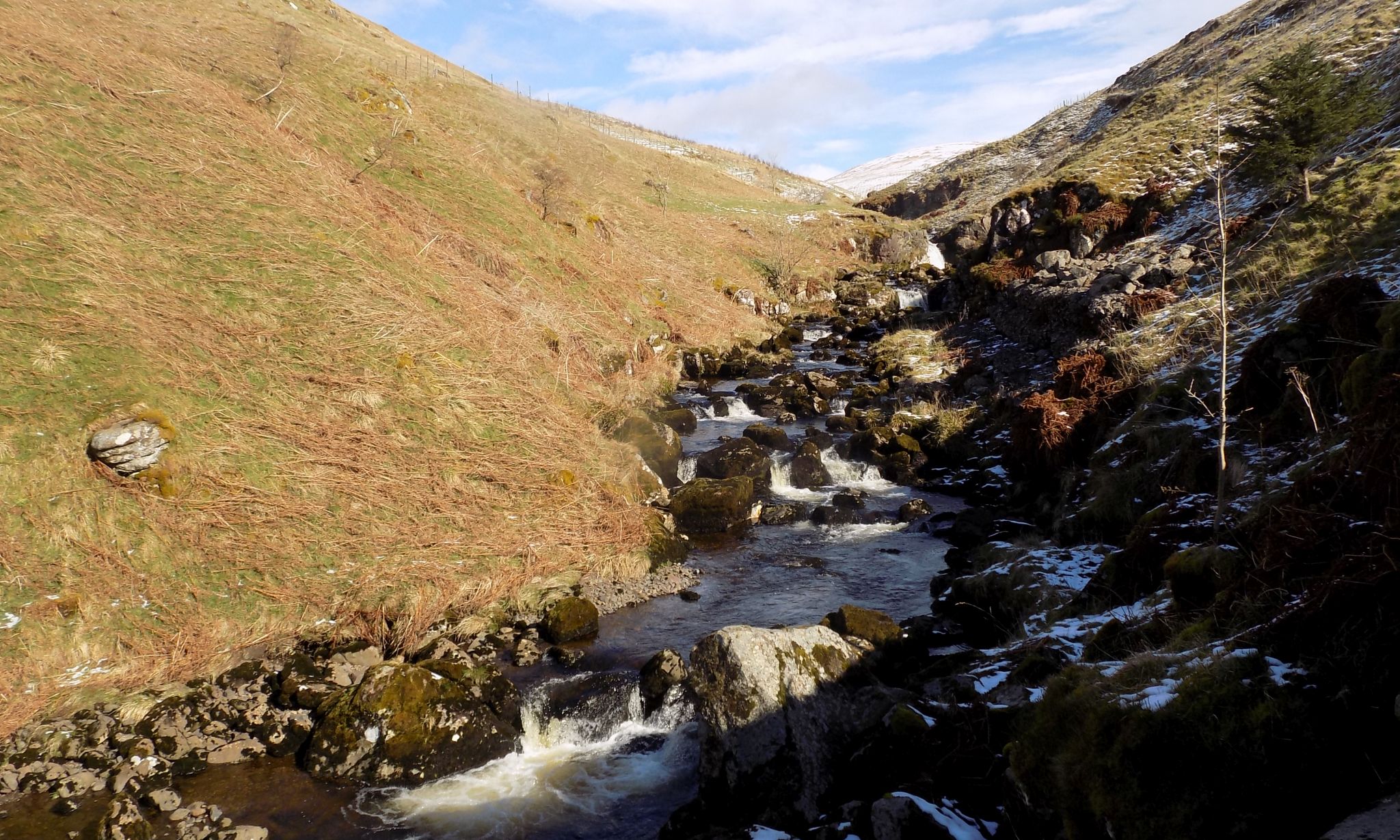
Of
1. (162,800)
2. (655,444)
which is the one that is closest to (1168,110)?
(655,444)

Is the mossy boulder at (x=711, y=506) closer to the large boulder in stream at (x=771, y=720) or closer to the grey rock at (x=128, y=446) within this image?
A: the large boulder in stream at (x=771, y=720)

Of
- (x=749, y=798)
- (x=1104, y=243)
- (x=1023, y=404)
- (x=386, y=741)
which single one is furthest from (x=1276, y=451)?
(x=1104, y=243)

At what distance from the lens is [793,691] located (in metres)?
8.16

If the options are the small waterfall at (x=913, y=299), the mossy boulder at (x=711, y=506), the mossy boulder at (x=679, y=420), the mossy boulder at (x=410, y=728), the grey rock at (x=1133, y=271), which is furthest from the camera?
the small waterfall at (x=913, y=299)

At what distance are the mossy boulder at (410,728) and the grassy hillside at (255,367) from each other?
67.4 inches

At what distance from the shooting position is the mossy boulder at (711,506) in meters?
17.0

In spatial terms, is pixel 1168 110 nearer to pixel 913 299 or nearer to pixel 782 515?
pixel 913 299

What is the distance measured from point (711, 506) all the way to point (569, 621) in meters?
5.88

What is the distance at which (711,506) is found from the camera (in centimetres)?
1714

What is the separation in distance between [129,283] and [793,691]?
1513 centimetres

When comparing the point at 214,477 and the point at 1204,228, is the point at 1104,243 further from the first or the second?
the point at 214,477

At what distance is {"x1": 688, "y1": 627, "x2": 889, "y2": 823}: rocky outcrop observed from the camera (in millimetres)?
7633

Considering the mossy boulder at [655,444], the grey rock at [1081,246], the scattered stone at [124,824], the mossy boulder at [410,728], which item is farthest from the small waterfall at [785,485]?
the grey rock at [1081,246]

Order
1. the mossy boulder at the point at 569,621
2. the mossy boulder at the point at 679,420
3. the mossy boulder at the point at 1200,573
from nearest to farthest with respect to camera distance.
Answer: the mossy boulder at the point at 1200,573 → the mossy boulder at the point at 569,621 → the mossy boulder at the point at 679,420
